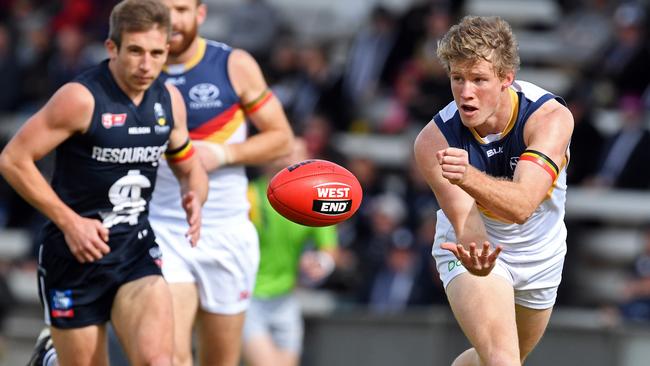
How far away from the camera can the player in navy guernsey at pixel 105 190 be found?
6.06 metres

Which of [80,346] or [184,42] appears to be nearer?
[80,346]

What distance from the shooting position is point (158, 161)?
6426mm

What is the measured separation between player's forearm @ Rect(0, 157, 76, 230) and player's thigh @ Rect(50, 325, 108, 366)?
0.56 m

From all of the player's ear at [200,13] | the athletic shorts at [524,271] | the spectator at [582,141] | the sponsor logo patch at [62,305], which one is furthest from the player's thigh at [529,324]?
the spectator at [582,141]

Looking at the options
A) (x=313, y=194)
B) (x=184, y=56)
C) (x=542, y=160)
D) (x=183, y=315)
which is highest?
(x=542, y=160)

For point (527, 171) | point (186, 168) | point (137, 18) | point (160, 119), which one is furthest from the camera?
point (186, 168)

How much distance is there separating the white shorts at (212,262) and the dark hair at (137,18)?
1348 mm

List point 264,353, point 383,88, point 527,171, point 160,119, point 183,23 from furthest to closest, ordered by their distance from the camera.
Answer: point 383,88, point 264,353, point 183,23, point 160,119, point 527,171

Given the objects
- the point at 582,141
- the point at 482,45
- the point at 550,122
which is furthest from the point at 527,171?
the point at 582,141

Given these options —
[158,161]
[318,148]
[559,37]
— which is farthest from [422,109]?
[158,161]

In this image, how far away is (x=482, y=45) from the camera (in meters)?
5.61

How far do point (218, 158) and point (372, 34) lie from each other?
7486 millimetres

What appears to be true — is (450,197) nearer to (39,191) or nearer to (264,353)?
(39,191)

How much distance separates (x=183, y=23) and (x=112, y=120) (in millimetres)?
1051
